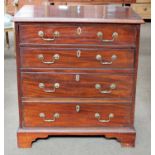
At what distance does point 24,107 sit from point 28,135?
0.64 ft

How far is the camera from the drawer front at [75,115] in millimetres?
2240

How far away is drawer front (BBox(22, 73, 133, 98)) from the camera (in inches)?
85.8

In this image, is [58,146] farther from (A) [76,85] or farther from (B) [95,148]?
(A) [76,85]

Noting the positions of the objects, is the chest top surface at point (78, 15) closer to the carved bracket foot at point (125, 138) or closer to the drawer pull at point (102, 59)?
the drawer pull at point (102, 59)

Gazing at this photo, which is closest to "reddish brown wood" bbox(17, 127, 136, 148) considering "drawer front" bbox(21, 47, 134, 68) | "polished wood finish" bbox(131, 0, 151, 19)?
Result: "drawer front" bbox(21, 47, 134, 68)

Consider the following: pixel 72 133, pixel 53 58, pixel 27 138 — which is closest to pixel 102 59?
pixel 53 58

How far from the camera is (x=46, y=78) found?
7.16 ft

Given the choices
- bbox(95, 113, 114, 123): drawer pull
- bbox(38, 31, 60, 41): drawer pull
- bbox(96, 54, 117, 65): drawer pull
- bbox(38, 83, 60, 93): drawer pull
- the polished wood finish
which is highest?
the polished wood finish

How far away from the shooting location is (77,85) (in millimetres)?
2201

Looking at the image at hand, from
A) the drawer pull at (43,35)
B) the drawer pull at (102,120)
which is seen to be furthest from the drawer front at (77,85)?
the drawer pull at (43,35)

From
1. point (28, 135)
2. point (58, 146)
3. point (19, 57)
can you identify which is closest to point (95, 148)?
point (58, 146)

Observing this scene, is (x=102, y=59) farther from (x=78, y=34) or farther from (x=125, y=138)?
(x=125, y=138)

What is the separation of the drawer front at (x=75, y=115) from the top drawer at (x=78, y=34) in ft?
1.38

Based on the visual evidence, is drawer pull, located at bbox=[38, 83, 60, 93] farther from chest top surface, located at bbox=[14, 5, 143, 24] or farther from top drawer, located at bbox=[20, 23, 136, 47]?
chest top surface, located at bbox=[14, 5, 143, 24]
